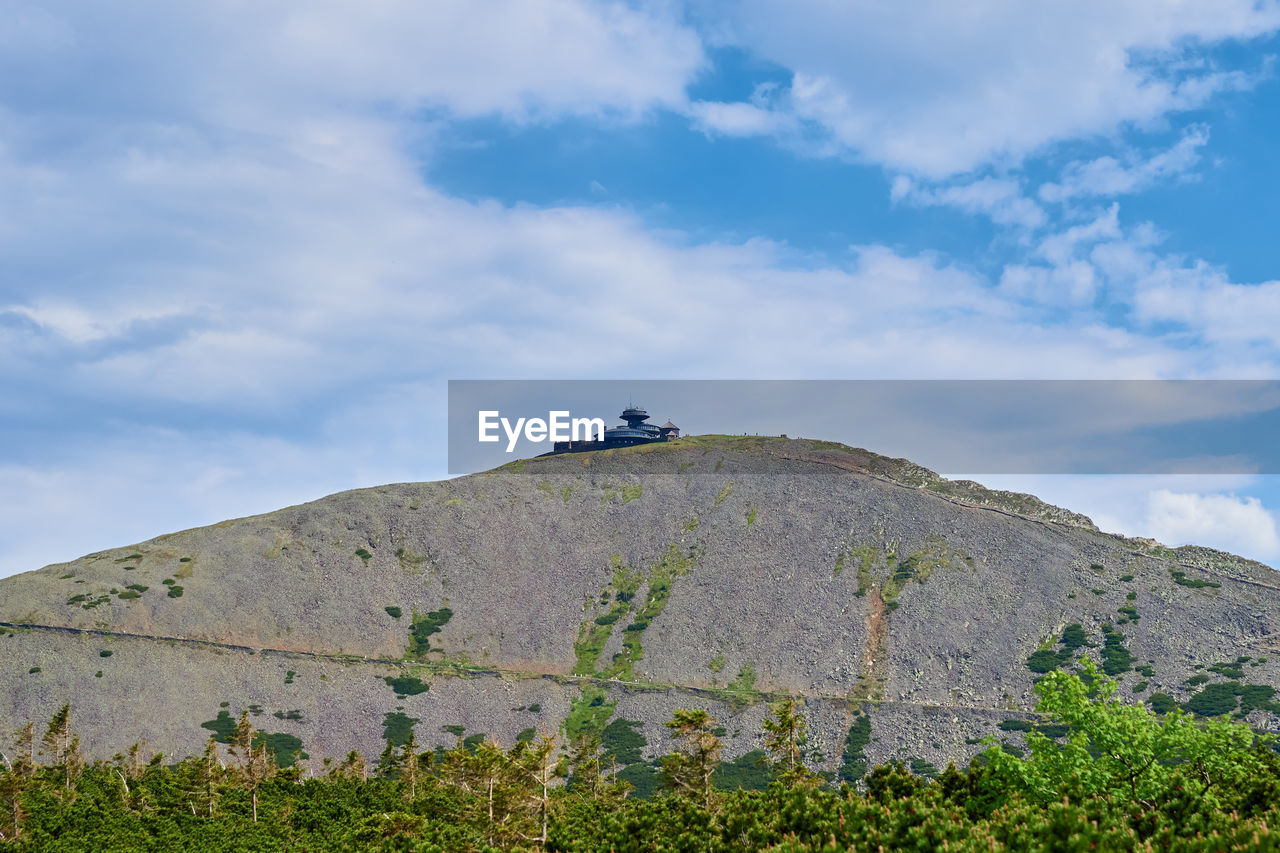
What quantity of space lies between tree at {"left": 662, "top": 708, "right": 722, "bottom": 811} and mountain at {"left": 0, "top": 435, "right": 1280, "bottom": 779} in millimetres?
58877

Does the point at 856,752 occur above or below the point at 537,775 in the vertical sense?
below

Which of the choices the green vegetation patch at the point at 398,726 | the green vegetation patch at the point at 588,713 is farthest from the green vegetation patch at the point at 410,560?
the green vegetation patch at the point at 588,713

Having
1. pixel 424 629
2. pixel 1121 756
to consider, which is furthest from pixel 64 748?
pixel 1121 756

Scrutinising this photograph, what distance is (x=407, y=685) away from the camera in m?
143

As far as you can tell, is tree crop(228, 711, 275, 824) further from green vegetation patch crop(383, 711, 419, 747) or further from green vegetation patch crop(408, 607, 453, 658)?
green vegetation patch crop(408, 607, 453, 658)

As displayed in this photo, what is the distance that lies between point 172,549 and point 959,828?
177232 mm

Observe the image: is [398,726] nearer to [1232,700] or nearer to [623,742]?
[623,742]

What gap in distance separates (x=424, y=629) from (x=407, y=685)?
19.4 metres

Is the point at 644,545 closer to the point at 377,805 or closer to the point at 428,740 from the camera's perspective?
the point at 428,740

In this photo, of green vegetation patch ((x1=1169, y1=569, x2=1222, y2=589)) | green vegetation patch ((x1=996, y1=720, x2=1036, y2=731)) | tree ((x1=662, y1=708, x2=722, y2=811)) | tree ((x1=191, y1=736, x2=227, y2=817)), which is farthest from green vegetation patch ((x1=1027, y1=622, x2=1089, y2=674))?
tree ((x1=191, y1=736, x2=227, y2=817))

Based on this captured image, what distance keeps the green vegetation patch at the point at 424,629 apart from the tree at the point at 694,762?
309 feet

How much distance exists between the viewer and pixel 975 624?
153m

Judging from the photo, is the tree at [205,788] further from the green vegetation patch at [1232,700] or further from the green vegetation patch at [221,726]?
the green vegetation patch at [1232,700]

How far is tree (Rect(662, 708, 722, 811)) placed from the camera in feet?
206
